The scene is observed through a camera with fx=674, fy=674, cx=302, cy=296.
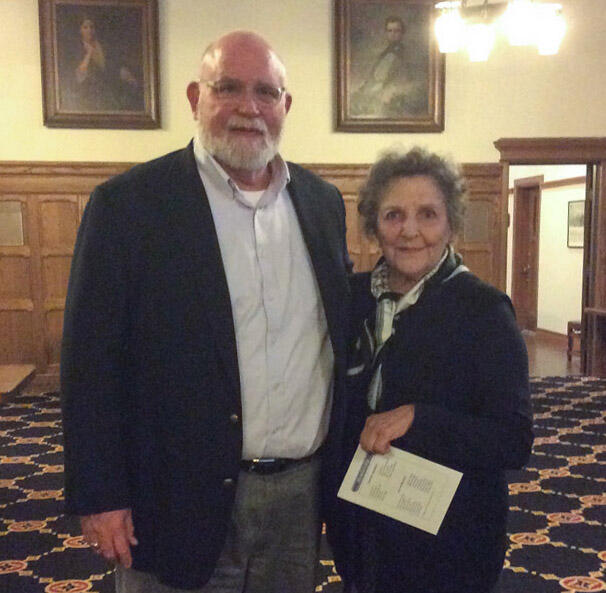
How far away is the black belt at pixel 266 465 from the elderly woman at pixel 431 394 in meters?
0.13

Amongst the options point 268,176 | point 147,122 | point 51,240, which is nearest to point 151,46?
point 147,122

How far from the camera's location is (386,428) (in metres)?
1.64

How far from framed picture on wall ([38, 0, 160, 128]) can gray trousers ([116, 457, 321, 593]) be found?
6.16 m

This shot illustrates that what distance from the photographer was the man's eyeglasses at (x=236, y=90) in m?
1.72

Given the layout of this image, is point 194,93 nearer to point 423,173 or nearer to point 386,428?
point 423,173

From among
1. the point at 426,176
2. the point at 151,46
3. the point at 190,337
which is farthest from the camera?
the point at 151,46

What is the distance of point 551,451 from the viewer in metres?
5.07

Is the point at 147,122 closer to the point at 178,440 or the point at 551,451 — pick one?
the point at 551,451

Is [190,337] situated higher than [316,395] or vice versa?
[190,337]

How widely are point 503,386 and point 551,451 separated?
3.83 metres

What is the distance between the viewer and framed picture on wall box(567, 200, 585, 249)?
10.4 meters

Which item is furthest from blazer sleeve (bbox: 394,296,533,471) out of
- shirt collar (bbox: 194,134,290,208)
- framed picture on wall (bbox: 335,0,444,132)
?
framed picture on wall (bbox: 335,0,444,132)

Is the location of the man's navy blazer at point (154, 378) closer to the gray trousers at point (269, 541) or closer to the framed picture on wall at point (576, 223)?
the gray trousers at point (269, 541)

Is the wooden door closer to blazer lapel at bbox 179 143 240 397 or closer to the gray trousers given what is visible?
the gray trousers
